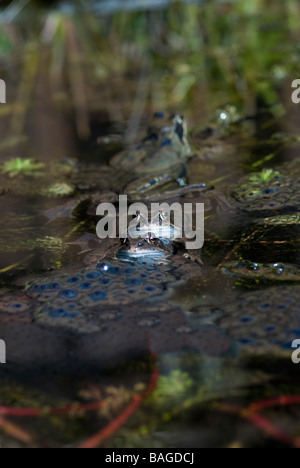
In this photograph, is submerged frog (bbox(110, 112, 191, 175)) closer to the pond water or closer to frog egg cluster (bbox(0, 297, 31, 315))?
the pond water

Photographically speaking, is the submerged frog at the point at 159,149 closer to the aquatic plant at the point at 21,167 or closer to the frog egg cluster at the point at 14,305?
the aquatic plant at the point at 21,167

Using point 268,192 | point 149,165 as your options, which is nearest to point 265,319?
point 268,192

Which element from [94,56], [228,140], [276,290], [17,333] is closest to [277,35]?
[94,56]

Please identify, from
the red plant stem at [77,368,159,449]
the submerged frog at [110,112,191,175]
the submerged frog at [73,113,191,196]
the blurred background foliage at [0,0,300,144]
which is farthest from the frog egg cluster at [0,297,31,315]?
the blurred background foliage at [0,0,300,144]

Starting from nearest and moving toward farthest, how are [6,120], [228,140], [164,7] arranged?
1. [228,140]
2. [6,120]
3. [164,7]

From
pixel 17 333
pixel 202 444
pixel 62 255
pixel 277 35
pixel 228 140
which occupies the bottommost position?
pixel 202 444

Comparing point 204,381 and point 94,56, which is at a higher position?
point 94,56

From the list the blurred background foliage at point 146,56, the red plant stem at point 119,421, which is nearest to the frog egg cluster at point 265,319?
the red plant stem at point 119,421

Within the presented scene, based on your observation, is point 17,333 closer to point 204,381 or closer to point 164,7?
point 204,381
